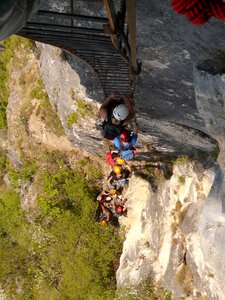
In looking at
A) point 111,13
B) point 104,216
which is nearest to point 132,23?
point 111,13

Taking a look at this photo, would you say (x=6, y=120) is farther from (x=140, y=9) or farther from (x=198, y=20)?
(x=198, y=20)

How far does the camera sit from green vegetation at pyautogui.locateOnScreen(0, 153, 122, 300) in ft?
36.3

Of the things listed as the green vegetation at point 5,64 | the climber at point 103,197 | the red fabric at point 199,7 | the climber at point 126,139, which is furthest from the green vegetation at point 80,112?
the red fabric at point 199,7

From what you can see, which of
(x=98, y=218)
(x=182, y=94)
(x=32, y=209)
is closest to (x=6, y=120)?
(x=32, y=209)

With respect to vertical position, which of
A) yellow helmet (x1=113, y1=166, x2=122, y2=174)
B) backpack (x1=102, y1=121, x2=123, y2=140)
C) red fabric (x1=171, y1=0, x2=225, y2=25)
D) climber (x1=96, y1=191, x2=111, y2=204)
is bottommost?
climber (x1=96, y1=191, x2=111, y2=204)

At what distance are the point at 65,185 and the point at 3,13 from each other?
934cm

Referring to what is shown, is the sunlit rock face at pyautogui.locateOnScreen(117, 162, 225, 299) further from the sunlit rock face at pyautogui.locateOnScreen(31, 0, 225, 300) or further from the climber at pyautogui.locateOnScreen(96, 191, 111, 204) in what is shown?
the climber at pyautogui.locateOnScreen(96, 191, 111, 204)

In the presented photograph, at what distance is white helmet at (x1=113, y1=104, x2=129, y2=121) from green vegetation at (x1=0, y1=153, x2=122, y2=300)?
5672mm

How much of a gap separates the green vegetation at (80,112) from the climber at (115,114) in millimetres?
2425

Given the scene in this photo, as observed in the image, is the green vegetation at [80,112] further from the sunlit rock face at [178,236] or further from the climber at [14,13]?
the climber at [14,13]

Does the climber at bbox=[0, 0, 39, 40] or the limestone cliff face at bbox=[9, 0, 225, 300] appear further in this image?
the limestone cliff face at bbox=[9, 0, 225, 300]

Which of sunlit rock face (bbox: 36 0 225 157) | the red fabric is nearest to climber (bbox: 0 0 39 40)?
the red fabric

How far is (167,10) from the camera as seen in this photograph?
15.4 ft

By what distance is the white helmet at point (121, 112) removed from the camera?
6.08 m
